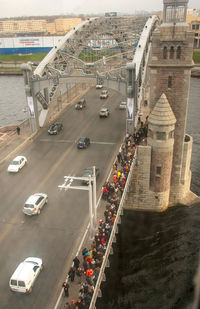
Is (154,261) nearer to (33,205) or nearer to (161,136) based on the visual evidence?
(161,136)

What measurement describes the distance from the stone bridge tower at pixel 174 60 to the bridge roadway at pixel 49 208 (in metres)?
10.3

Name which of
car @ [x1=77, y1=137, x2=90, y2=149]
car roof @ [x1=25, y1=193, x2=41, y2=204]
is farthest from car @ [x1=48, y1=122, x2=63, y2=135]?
car roof @ [x1=25, y1=193, x2=41, y2=204]

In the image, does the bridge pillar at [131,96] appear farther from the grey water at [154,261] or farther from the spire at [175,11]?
the grey water at [154,261]

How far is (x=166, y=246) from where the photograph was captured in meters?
32.5

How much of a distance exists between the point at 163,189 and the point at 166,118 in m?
9.16

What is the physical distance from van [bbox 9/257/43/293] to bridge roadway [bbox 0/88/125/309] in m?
0.51

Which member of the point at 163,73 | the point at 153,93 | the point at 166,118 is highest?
the point at 163,73

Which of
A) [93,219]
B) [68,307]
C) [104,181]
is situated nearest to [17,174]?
[104,181]

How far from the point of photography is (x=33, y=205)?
27922 mm

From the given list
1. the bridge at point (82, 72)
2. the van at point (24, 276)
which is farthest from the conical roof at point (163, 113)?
the van at point (24, 276)

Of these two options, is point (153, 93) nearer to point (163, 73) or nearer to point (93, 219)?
point (163, 73)

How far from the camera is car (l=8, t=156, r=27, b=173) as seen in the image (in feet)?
118

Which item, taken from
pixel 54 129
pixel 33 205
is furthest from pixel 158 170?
pixel 54 129

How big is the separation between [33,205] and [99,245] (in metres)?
7.77
